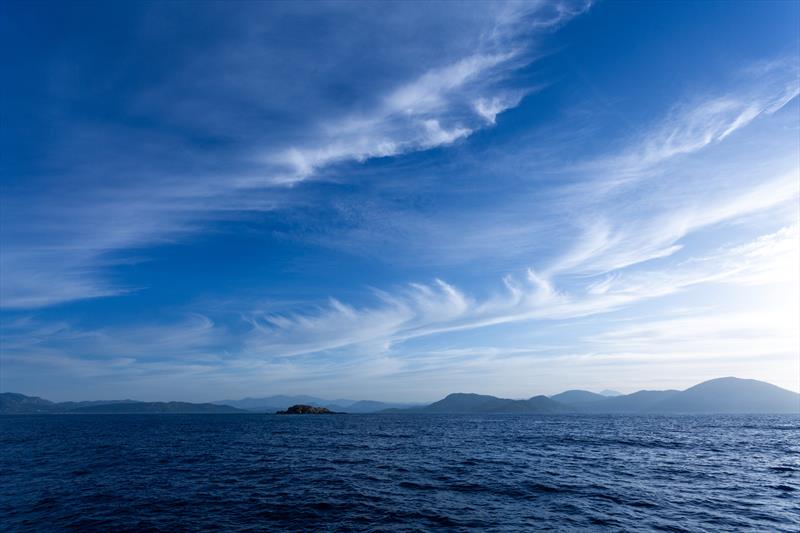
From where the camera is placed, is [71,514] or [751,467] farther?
[751,467]

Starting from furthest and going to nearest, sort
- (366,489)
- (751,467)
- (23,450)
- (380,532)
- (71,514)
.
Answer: (23,450), (751,467), (366,489), (71,514), (380,532)

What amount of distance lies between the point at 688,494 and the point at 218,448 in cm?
6366

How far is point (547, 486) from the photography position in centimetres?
3472

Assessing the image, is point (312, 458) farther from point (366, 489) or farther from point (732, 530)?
point (732, 530)

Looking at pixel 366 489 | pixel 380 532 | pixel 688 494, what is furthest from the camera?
pixel 366 489

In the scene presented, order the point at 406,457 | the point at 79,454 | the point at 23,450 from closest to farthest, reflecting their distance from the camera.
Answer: the point at 406,457 → the point at 79,454 → the point at 23,450

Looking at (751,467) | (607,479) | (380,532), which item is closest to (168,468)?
(380,532)

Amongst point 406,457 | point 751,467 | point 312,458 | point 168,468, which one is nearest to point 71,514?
point 168,468

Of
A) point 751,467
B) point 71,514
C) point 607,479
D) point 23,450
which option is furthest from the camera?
point 23,450

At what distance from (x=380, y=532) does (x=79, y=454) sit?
61095 millimetres

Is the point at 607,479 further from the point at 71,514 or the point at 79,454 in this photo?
the point at 79,454

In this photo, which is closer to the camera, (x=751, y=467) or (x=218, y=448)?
(x=751, y=467)

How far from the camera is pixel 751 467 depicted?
147ft

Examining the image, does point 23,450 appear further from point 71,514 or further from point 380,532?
point 380,532
